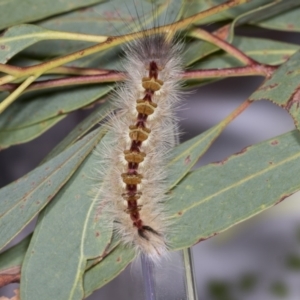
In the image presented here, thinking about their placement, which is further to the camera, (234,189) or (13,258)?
(13,258)

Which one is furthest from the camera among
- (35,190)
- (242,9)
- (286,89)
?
(242,9)

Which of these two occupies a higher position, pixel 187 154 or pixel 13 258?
pixel 187 154

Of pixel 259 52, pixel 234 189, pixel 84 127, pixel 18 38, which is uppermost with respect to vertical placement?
pixel 259 52

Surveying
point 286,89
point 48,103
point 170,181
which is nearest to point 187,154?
point 170,181

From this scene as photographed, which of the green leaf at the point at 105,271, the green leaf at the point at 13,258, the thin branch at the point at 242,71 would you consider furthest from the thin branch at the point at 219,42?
the green leaf at the point at 13,258

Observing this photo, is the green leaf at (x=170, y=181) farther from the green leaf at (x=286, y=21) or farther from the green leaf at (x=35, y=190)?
the green leaf at (x=286, y=21)

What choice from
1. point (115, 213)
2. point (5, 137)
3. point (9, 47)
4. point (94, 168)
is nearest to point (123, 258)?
point (115, 213)

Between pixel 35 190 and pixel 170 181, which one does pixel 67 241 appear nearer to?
pixel 35 190
